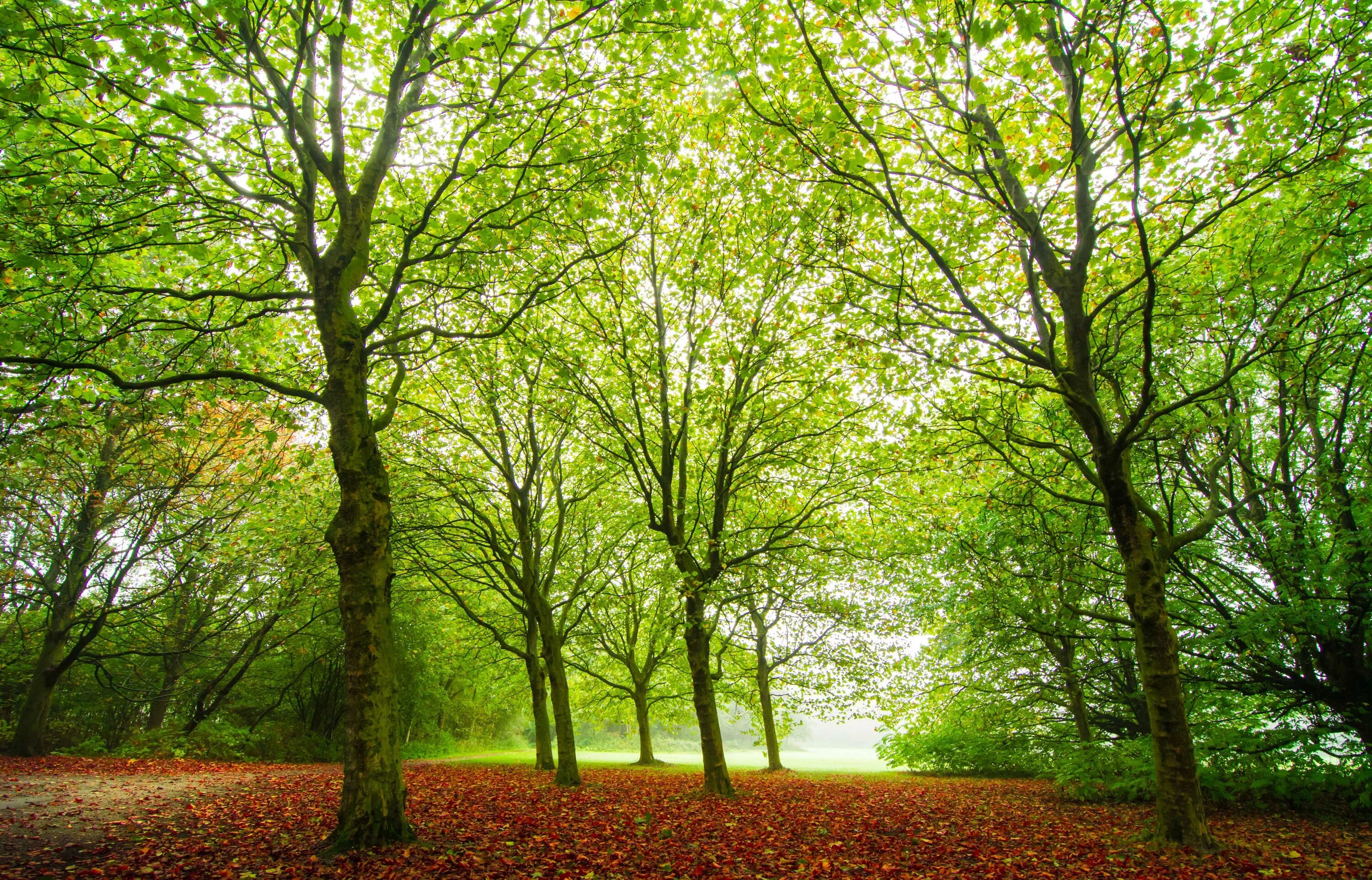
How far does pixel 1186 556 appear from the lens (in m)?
11.0

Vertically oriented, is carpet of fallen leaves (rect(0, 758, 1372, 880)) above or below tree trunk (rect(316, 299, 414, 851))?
below

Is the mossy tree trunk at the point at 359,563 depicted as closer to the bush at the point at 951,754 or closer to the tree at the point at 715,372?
the tree at the point at 715,372

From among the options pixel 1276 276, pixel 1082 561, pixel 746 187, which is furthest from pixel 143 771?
pixel 1276 276

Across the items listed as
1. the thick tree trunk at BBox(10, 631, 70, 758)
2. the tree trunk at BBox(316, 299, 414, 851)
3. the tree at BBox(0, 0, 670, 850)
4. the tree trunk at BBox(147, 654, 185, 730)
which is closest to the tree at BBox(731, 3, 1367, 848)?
the tree at BBox(0, 0, 670, 850)

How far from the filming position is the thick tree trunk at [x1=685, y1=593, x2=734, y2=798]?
12078 millimetres

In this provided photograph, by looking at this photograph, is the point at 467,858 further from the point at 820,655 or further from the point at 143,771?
the point at 820,655

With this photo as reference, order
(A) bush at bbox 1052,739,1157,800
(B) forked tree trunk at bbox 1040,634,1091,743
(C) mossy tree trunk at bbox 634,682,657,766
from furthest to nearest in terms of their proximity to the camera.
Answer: (C) mossy tree trunk at bbox 634,682,657,766 → (B) forked tree trunk at bbox 1040,634,1091,743 → (A) bush at bbox 1052,739,1157,800

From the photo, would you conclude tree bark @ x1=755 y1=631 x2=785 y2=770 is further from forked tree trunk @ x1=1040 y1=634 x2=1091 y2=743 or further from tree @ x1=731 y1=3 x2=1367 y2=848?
tree @ x1=731 y1=3 x2=1367 y2=848

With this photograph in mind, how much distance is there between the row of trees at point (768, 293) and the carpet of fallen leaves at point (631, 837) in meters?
0.94

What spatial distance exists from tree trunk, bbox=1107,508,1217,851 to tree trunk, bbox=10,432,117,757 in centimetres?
2081

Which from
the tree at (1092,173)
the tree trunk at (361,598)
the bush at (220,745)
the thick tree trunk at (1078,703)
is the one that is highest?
the tree at (1092,173)

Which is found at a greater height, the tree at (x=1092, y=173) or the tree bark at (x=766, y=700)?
the tree at (x=1092, y=173)

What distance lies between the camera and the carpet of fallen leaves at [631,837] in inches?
236

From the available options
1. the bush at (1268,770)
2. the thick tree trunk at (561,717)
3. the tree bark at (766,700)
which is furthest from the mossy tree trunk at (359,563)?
the tree bark at (766,700)
